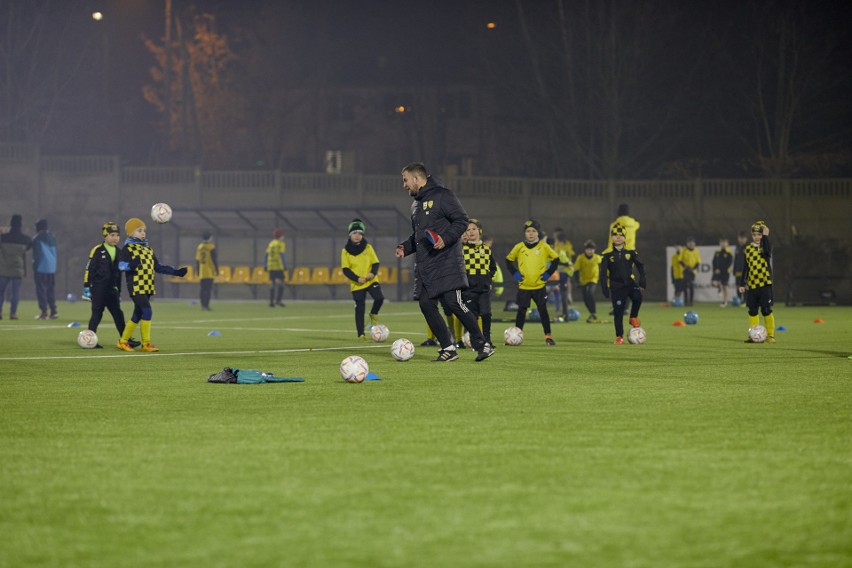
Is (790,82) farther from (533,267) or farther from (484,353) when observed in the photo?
(484,353)

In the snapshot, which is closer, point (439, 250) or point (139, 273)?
point (439, 250)

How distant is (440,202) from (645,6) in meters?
46.7

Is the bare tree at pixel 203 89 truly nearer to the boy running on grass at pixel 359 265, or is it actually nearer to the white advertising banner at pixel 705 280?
the white advertising banner at pixel 705 280

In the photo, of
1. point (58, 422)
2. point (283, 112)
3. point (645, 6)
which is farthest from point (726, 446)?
point (283, 112)

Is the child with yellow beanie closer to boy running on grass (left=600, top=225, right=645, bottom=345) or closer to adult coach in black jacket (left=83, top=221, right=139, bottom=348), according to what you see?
adult coach in black jacket (left=83, top=221, right=139, bottom=348)

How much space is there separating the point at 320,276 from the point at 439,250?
111ft

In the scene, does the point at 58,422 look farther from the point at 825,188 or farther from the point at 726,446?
the point at 825,188

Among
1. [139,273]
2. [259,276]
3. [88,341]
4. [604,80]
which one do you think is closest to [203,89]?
[604,80]

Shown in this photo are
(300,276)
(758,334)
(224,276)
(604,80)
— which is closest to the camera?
(758,334)

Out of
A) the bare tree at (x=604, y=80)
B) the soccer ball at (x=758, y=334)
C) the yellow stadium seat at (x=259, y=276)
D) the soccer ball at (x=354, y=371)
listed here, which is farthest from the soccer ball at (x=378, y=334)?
the bare tree at (x=604, y=80)

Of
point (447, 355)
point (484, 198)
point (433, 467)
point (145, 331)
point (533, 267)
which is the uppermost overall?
point (484, 198)

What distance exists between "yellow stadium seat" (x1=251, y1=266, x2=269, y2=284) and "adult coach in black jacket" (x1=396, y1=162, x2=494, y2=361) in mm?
33317

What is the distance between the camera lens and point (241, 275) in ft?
159

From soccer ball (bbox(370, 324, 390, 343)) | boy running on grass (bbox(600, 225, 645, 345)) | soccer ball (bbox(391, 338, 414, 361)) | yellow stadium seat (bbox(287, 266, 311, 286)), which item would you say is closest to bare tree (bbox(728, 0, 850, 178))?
yellow stadium seat (bbox(287, 266, 311, 286))
